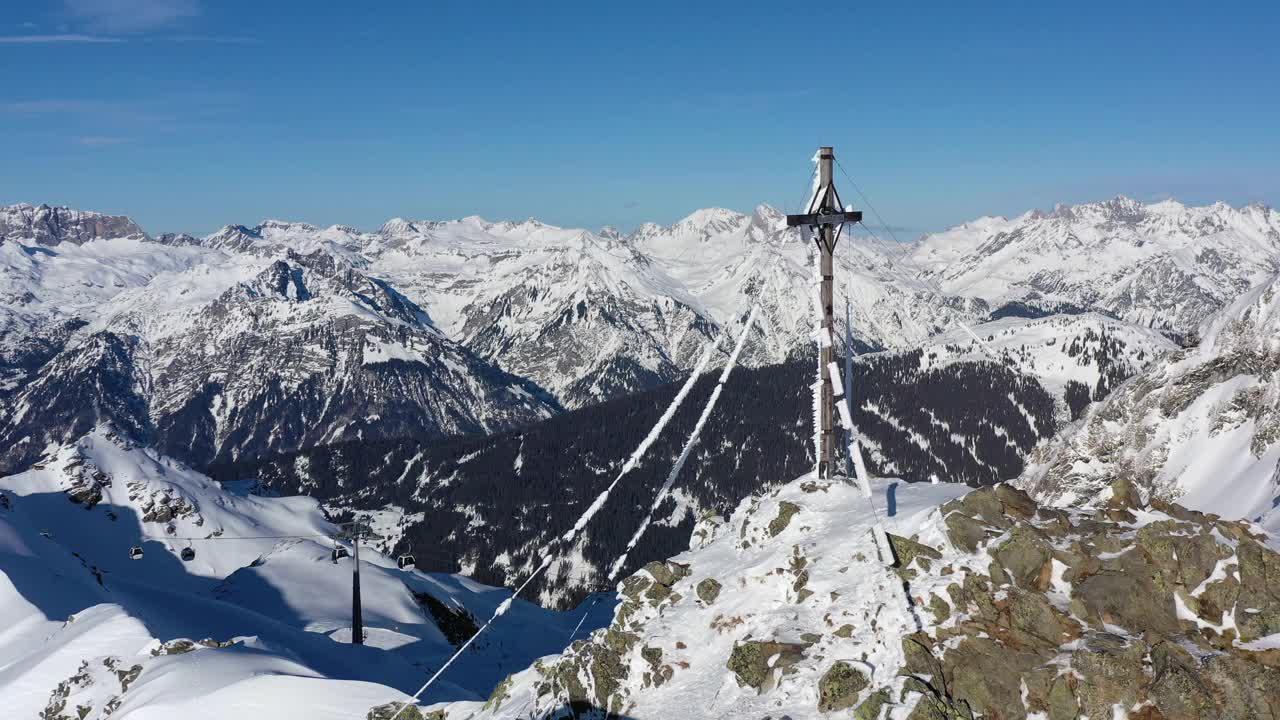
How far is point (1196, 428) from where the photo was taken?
7481 cm

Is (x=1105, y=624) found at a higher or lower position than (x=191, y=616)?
higher

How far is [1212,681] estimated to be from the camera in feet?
57.2

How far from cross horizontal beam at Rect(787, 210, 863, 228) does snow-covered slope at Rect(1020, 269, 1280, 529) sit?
51.7m

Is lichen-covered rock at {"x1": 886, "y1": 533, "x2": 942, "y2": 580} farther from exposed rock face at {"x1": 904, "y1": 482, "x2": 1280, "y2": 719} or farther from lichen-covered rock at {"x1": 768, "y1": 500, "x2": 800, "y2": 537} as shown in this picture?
lichen-covered rock at {"x1": 768, "y1": 500, "x2": 800, "y2": 537}

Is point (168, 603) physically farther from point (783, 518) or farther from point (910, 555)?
point (910, 555)

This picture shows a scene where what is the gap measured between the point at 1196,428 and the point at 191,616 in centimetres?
8662

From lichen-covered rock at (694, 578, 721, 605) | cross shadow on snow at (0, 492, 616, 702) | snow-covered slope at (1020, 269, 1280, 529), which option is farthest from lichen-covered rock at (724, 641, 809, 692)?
snow-covered slope at (1020, 269, 1280, 529)

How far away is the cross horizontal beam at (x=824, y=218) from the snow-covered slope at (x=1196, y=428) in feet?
170

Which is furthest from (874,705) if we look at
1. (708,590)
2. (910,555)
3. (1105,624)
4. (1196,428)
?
(1196,428)

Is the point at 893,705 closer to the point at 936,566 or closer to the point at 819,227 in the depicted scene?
the point at 936,566

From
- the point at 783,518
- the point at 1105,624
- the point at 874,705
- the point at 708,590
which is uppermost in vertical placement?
the point at 783,518

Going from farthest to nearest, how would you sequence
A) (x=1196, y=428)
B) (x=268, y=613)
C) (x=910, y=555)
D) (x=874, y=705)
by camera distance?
(x=268, y=613)
(x=1196, y=428)
(x=910, y=555)
(x=874, y=705)

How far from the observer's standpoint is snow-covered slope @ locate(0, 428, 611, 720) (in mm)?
36781

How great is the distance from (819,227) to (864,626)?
1169 centimetres
